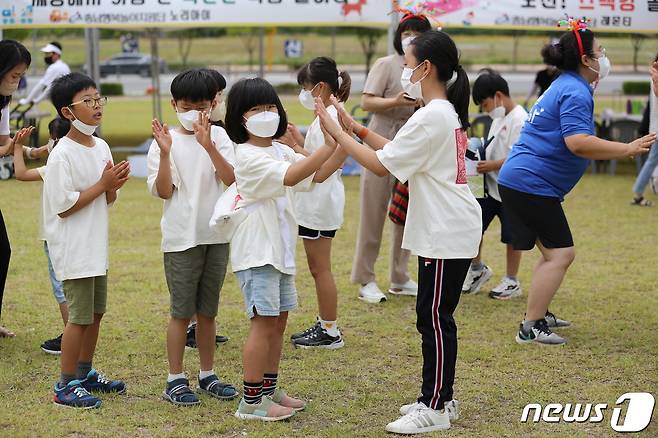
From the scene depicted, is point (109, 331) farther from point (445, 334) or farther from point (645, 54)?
point (645, 54)

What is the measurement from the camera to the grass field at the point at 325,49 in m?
34.1

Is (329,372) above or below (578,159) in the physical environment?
below

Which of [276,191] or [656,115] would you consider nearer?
[276,191]

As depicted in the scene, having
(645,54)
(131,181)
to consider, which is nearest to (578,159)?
(131,181)

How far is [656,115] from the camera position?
6105 millimetres

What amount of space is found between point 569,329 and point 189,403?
2.49 metres

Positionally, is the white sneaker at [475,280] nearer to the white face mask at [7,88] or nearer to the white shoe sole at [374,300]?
the white shoe sole at [374,300]

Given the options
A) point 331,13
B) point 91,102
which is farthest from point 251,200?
point 331,13

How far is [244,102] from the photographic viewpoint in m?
3.89

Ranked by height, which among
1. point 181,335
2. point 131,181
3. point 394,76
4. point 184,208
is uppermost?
point 394,76

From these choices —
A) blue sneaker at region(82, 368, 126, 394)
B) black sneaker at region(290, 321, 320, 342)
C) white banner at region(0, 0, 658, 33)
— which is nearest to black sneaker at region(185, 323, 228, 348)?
black sneaker at region(290, 321, 320, 342)

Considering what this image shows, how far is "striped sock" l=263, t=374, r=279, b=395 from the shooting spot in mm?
4102

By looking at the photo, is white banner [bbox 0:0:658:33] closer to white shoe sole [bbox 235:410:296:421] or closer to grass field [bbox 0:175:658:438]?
grass field [bbox 0:175:658:438]

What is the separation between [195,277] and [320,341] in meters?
1.21
